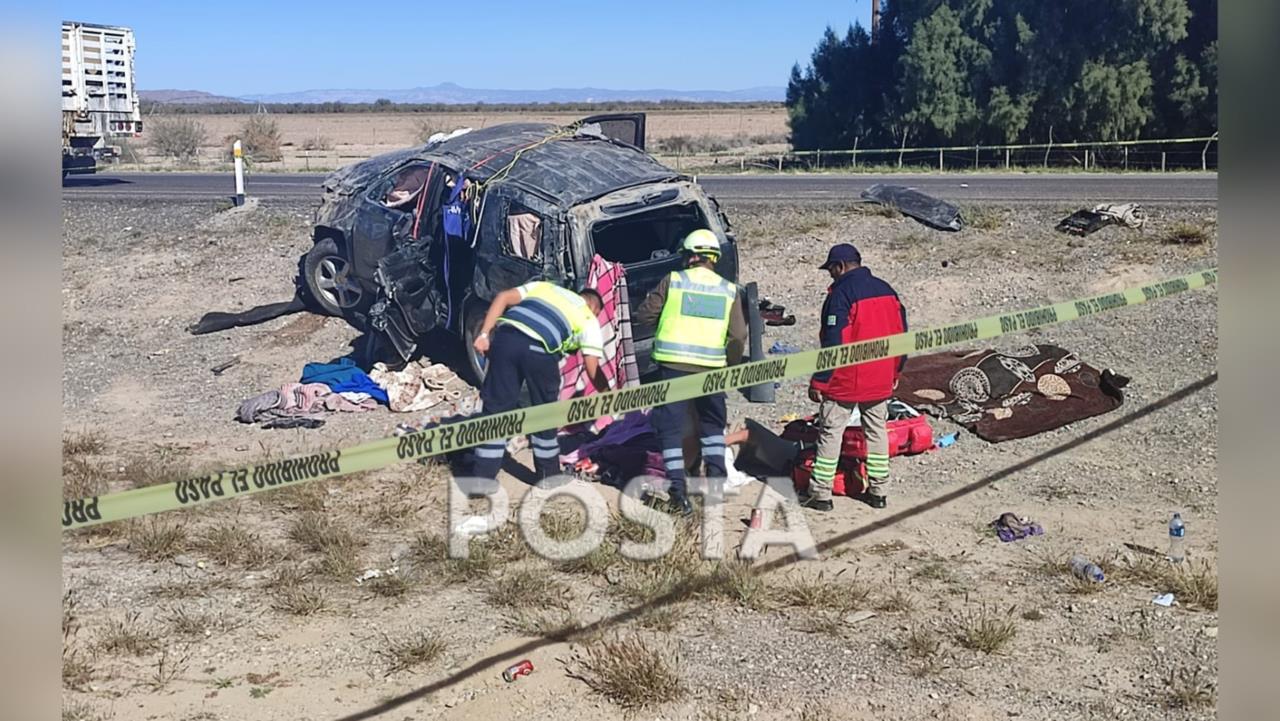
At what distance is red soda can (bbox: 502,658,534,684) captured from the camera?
5.00 m

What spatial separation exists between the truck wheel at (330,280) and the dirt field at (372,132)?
918 inches

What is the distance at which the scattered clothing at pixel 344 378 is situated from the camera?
9664mm

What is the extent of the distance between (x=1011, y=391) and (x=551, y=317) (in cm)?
394

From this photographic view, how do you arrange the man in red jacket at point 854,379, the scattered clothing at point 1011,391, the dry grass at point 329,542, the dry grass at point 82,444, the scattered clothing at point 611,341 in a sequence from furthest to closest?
the dry grass at point 82,444, the scattered clothing at point 1011,391, the scattered clothing at point 611,341, the man in red jacket at point 854,379, the dry grass at point 329,542

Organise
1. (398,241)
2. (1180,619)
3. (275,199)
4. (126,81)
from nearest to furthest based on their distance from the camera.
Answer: (1180,619)
(398,241)
(275,199)
(126,81)

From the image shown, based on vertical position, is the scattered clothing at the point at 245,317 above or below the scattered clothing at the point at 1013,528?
above

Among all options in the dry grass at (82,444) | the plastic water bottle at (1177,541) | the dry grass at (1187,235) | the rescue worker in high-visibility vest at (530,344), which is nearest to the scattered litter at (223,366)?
the dry grass at (82,444)

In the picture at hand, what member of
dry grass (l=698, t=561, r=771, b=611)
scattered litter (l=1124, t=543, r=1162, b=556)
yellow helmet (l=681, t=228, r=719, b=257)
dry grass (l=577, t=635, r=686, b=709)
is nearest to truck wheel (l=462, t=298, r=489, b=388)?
yellow helmet (l=681, t=228, r=719, b=257)

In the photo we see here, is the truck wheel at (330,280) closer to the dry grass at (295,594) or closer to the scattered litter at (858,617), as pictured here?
the dry grass at (295,594)

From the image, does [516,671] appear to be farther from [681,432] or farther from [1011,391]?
[1011,391]

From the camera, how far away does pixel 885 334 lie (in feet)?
22.6
